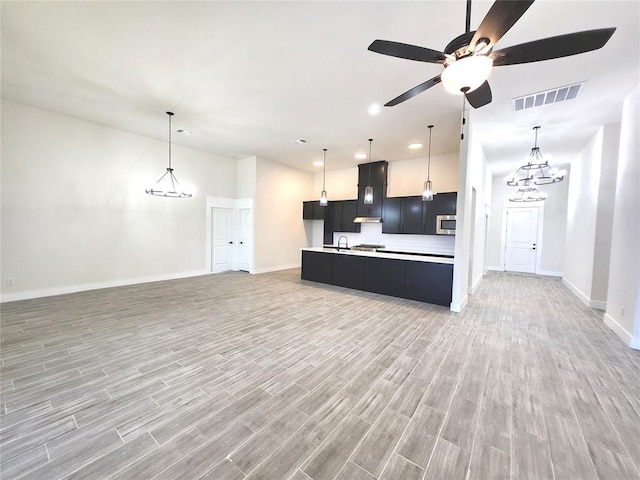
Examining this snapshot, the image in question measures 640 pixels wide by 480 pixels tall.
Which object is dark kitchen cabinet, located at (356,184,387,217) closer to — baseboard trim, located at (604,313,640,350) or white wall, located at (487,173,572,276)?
baseboard trim, located at (604,313,640,350)

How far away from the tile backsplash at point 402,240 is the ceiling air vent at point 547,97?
3389 millimetres

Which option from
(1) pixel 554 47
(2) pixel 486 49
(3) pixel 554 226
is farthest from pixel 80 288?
(3) pixel 554 226

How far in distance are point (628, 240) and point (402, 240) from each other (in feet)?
14.5

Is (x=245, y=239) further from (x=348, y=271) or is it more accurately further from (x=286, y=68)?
(x=286, y=68)

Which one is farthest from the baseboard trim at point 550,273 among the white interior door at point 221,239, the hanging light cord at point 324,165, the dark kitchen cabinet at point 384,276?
the white interior door at point 221,239

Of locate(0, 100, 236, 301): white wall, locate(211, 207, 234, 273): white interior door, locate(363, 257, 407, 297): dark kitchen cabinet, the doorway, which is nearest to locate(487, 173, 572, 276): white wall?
locate(363, 257, 407, 297): dark kitchen cabinet

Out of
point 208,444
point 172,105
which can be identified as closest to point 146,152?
point 172,105

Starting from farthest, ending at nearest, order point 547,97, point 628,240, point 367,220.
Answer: point 367,220, point 547,97, point 628,240

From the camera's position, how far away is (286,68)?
124 inches

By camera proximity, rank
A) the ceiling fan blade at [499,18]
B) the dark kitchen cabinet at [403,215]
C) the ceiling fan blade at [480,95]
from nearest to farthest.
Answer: the ceiling fan blade at [499,18]
the ceiling fan blade at [480,95]
the dark kitchen cabinet at [403,215]

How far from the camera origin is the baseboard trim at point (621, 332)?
316 centimetres

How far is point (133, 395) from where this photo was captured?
212cm

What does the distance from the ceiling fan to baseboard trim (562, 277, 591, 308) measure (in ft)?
18.3

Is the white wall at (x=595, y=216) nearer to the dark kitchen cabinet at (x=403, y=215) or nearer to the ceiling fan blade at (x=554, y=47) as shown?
the dark kitchen cabinet at (x=403, y=215)
